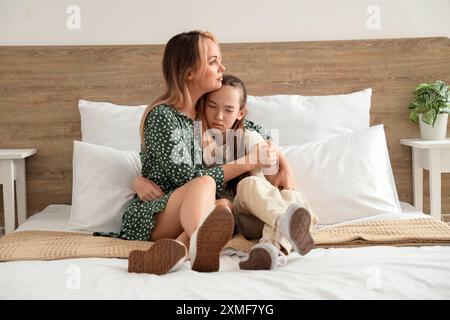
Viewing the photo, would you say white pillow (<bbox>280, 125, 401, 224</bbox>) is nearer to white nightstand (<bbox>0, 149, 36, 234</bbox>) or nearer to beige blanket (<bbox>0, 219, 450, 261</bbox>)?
beige blanket (<bbox>0, 219, 450, 261</bbox>)

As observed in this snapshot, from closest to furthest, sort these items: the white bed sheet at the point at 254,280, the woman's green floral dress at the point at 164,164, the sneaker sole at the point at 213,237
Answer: the white bed sheet at the point at 254,280
the sneaker sole at the point at 213,237
the woman's green floral dress at the point at 164,164

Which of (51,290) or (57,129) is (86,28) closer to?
(57,129)

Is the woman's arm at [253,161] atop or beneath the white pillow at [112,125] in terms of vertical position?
beneath

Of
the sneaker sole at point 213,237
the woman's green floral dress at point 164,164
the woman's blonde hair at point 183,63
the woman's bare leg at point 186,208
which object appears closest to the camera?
the sneaker sole at point 213,237

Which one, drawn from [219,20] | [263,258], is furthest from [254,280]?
[219,20]

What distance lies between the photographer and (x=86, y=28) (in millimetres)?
2898

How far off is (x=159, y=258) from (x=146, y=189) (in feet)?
1.89

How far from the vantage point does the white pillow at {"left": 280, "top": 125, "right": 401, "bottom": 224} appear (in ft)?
7.45

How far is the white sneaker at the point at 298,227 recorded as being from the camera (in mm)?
1603

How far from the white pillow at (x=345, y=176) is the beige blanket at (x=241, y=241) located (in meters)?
0.14

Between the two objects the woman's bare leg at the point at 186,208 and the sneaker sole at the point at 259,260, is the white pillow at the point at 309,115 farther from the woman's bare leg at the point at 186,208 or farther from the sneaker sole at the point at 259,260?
the sneaker sole at the point at 259,260

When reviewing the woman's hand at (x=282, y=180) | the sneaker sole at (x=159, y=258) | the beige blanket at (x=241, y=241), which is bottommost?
the beige blanket at (x=241, y=241)

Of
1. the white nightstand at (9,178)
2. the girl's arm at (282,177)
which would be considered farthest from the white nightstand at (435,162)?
the white nightstand at (9,178)

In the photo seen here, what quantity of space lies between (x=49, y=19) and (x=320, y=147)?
131 centimetres
